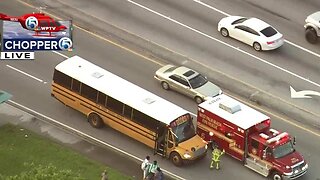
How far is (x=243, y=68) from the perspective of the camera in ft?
172

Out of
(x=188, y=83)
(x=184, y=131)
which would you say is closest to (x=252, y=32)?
(x=188, y=83)

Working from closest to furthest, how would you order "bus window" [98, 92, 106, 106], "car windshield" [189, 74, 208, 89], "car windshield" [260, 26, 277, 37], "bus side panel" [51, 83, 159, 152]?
"bus side panel" [51, 83, 159, 152]
"bus window" [98, 92, 106, 106]
"car windshield" [189, 74, 208, 89]
"car windshield" [260, 26, 277, 37]

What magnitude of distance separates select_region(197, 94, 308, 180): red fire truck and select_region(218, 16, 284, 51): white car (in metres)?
9.74

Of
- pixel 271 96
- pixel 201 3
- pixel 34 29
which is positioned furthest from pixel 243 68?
pixel 34 29

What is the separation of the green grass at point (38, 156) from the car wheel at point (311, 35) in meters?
18.2

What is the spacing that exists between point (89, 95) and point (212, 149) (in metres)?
7.05

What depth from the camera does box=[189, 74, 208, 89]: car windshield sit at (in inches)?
1933

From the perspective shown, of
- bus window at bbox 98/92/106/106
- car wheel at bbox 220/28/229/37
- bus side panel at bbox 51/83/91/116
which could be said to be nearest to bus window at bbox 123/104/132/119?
bus window at bbox 98/92/106/106

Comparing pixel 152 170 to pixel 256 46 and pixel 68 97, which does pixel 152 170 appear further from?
pixel 256 46

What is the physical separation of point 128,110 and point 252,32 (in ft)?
41.8

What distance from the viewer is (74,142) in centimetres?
4562

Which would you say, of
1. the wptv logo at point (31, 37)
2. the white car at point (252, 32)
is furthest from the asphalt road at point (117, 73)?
the wptv logo at point (31, 37)

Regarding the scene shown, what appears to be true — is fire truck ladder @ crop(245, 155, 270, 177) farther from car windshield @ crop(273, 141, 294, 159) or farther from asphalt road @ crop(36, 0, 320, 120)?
asphalt road @ crop(36, 0, 320, 120)

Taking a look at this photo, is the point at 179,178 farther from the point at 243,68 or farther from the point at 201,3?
the point at 201,3
